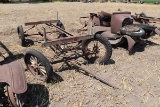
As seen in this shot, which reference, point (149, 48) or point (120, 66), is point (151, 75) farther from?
point (149, 48)

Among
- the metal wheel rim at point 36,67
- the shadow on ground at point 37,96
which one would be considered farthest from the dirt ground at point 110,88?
the metal wheel rim at point 36,67

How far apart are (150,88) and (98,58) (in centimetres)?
197

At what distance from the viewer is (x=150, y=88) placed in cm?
543

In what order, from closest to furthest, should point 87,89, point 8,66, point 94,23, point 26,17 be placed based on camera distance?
point 8,66 < point 87,89 < point 94,23 < point 26,17

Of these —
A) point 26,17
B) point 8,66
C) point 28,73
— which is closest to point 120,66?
point 28,73

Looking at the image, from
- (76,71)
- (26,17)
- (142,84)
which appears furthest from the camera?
(26,17)

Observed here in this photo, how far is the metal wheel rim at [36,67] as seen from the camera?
5.48 metres

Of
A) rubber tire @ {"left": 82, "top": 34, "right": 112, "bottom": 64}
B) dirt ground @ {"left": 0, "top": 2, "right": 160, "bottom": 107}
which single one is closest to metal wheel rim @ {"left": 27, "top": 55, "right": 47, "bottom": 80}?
dirt ground @ {"left": 0, "top": 2, "right": 160, "bottom": 107}

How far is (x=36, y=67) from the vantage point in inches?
219

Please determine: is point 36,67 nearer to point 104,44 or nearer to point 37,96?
point 37,96

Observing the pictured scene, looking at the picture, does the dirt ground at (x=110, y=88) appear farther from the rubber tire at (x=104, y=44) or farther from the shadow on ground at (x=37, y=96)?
the rubber tire at (x=104, y=44)

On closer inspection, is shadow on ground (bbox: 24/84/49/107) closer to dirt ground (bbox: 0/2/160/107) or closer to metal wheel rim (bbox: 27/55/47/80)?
dirt ground (bbox: 0/2/160/107)

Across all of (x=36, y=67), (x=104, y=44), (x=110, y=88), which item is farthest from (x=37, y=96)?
(x=104, y=44)

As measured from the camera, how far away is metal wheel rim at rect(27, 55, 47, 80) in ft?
18.0
